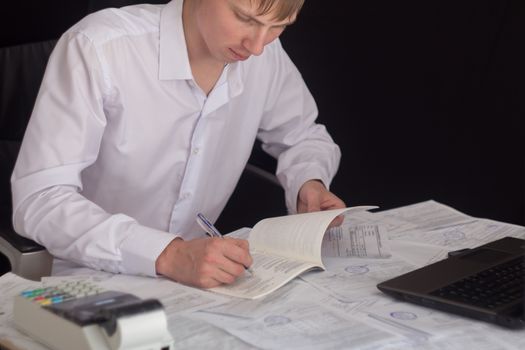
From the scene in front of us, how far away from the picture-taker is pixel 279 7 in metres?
1.49

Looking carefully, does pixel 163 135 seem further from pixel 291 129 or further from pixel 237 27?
pixel 291 129

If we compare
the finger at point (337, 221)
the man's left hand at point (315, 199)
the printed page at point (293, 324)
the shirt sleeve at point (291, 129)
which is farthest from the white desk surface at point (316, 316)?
the shirt sleeve at point (291, 129)

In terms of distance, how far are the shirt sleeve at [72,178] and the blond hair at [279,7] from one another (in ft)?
1.14

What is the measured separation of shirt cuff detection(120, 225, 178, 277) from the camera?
1393 millimetres

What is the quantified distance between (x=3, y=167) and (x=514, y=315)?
46.2 inches

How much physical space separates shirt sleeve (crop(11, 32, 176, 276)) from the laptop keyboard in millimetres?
476

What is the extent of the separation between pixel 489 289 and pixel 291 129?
900mm

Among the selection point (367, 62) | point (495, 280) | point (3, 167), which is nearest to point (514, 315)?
point (495, 280)

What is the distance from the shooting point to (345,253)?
60.4 inches

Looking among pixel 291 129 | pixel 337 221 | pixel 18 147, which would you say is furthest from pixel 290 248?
pixel 18 147

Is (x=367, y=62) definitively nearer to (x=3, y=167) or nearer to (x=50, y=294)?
(x=3, y=167)

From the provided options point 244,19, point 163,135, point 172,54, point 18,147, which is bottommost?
point 18,147

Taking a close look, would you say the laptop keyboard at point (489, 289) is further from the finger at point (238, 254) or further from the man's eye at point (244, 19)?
the man's eye at point (244, 19)

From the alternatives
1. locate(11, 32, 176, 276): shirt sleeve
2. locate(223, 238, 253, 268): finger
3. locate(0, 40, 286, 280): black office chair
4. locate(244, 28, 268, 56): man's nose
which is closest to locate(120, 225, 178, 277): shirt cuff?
locate(11, 32, 176, 276): shirt sleeve
